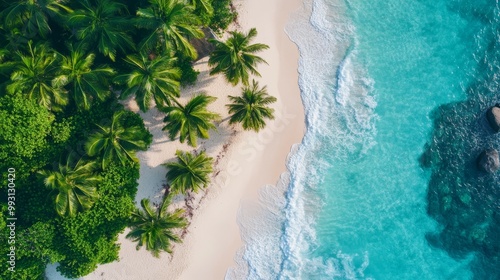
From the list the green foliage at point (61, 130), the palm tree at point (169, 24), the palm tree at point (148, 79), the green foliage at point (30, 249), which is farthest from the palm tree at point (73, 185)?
the palm tree at point (169, 24)

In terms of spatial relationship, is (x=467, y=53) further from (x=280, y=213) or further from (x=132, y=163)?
(x=132, y=163)

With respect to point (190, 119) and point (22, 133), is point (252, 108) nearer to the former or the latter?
point (190, 119)

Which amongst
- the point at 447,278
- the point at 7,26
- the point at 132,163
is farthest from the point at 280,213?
the point at 7,26

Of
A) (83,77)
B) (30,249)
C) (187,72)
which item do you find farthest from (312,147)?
(30,249)

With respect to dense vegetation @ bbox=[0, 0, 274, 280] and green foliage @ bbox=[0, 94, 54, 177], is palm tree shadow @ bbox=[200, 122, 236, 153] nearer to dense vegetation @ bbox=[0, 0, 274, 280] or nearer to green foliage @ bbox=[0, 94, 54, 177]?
dense vegetation @ bbox=[0, 0, 274, 280]

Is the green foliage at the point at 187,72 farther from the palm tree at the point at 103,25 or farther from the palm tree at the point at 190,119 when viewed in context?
the palm tree at the point at 103,25

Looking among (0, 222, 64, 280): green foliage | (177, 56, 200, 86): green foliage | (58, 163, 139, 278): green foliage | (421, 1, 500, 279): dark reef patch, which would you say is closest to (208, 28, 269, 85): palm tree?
(177, 56, 200, 86): green foliage
